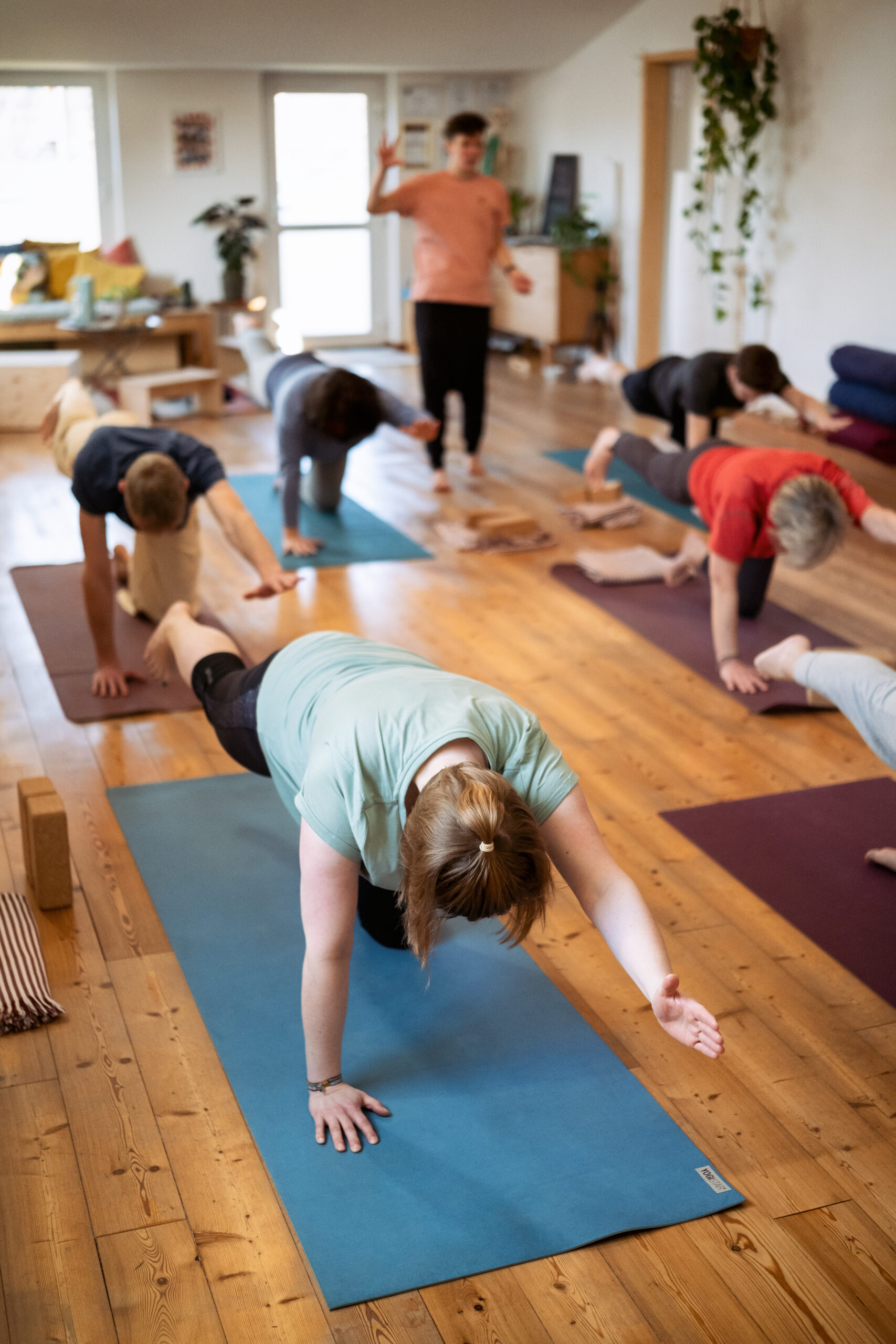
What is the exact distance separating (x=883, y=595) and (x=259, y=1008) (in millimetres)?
2991

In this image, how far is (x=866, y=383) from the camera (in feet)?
19.4

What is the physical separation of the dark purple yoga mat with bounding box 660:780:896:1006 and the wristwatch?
99 centimetres

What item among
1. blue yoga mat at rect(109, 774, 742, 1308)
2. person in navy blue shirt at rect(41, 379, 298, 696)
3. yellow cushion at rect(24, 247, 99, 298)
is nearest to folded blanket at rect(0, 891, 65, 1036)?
blue yoga mat at rect(109, 774, 742, 1308)

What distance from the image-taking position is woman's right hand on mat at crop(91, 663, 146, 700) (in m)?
3.42

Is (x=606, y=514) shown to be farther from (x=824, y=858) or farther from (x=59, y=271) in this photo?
(x=59, y=271)

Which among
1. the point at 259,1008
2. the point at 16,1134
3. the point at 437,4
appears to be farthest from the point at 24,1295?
the point at 437,4

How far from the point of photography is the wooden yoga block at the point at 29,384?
6.65m

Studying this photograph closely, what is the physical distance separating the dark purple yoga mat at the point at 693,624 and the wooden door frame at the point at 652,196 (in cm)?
424

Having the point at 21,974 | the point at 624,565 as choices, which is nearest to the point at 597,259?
the point at 624,565

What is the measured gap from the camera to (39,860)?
2396 mm

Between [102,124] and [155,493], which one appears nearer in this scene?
[155,493]

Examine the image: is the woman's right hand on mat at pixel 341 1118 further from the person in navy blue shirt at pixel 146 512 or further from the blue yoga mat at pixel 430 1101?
the person in navy blue shirt at pixel 146 512

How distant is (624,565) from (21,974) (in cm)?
280

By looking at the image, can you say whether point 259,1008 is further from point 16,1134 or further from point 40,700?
point 40,700
